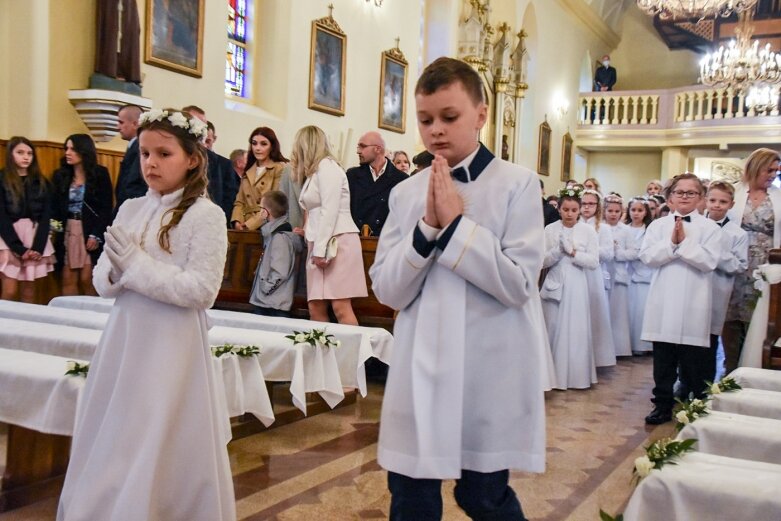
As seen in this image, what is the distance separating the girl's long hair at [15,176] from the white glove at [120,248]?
4.47m

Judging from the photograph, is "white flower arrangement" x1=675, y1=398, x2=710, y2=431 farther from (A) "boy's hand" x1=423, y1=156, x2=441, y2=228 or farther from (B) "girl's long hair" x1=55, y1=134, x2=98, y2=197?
(B) "girl's long hair" x1=55, y1=134, x2=98, y2=197

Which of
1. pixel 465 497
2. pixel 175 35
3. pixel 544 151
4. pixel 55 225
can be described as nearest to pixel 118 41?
pixel 175 35

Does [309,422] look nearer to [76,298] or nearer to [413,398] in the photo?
[76,298]

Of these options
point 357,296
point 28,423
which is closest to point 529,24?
point 357,296

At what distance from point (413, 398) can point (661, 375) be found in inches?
166

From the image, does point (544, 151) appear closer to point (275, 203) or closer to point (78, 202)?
point (275, 203)

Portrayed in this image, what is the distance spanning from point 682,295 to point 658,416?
2.85 feet

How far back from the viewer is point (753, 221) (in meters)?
6.46

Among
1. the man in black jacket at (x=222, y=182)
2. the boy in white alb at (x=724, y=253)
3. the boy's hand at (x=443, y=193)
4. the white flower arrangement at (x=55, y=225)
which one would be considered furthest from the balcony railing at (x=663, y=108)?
the boy's hand at (x=443, y=193)

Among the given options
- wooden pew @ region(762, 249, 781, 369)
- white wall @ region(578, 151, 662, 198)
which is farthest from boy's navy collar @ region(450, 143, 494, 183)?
white wall @ region(578, 151, 662, 198)

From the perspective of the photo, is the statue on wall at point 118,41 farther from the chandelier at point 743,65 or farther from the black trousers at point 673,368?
the chandelier at point 743,65

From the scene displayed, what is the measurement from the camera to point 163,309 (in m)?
2.86

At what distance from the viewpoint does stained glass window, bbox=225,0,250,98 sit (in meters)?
11.1

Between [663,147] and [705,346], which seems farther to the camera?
[663,147]
